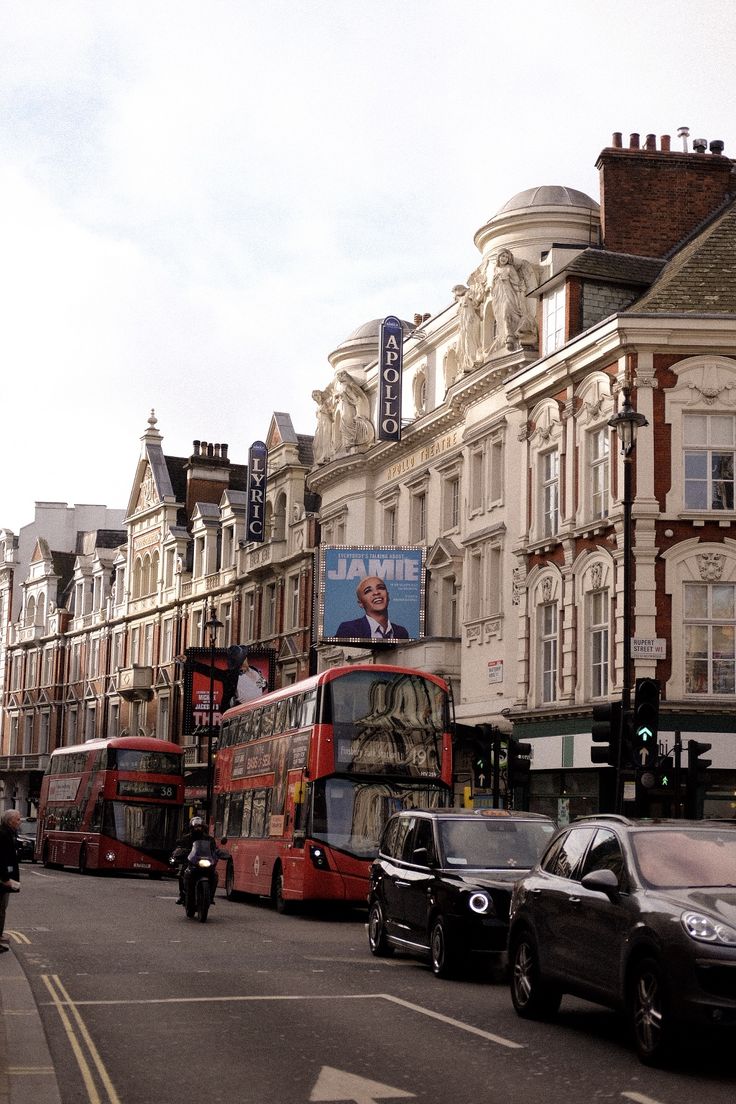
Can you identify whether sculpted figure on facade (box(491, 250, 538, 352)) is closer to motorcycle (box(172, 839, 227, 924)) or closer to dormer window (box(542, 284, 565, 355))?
dormer window (box(542, 284, 565, 355))

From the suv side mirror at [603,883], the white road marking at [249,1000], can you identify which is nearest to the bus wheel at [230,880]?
the white road marking at [249,1000]

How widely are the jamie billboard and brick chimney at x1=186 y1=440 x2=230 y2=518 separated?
30.1 meters

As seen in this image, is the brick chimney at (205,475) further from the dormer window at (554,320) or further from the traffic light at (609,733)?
the traffic light at (609,733)

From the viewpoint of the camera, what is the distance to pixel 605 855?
39.2 feet

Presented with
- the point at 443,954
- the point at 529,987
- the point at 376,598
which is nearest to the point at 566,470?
the point at 376,598

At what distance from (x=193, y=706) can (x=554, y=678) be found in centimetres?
2431

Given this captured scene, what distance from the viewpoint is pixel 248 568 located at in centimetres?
6128

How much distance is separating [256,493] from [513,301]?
70.9 feet

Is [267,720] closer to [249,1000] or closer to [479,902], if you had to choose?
[479,902]

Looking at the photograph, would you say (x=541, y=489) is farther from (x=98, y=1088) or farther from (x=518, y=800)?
(x=98, y=1088)

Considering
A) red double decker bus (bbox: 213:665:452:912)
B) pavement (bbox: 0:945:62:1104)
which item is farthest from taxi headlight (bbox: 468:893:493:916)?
red double decker bus (bbox: 213:665:452:912)

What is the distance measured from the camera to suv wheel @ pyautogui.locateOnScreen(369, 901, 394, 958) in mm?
18438

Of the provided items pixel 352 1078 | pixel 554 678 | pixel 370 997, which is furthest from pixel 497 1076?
pixel 554 678

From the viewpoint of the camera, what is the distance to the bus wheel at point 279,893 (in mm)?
27953
